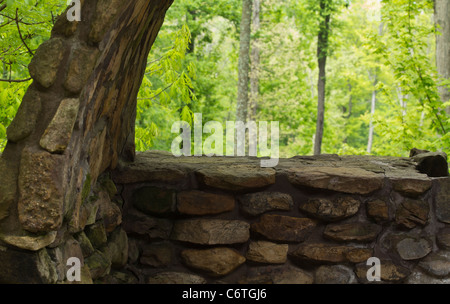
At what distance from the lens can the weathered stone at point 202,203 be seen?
2.82 meters

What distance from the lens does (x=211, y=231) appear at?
279 cm

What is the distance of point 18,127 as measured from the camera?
1.79 meters

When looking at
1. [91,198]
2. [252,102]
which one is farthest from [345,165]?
[252,102]

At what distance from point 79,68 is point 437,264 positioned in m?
2.32

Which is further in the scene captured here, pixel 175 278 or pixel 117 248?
pixel 175 278

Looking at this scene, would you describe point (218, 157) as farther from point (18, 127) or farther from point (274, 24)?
point (274, 24)

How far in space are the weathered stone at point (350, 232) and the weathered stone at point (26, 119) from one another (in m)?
1.76

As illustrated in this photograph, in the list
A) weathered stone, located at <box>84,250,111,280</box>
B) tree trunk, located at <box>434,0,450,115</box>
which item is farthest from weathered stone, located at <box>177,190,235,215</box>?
tree trunk, located at <box>434,0,450,115</box>

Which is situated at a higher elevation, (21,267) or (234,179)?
(234,179)

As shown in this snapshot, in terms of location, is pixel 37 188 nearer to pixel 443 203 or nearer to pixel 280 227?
pixel 280 227

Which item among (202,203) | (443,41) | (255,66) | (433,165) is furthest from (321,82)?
(202,203)

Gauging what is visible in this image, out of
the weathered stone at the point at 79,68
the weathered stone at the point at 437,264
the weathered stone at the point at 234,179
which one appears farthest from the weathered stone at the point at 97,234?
the weathered stone at the point at 437,264

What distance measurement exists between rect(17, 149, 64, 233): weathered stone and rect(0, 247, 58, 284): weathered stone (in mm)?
96

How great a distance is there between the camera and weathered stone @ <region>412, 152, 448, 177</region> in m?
3.11
